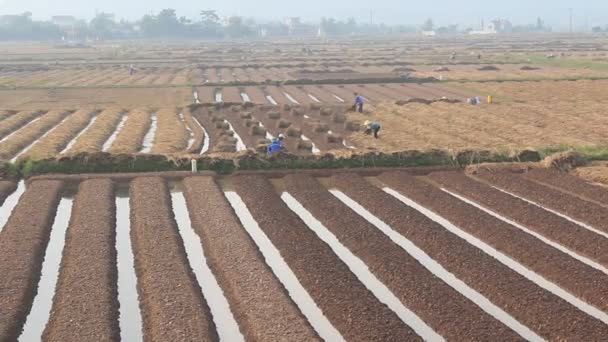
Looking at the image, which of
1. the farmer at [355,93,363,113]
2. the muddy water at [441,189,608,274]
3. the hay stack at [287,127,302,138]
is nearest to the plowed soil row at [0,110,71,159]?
the hay stack at [287,127,302,138]

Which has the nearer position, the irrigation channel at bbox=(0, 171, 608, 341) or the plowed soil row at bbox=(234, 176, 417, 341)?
the plowed soil row at bbox=(234, 176, 417, 341)

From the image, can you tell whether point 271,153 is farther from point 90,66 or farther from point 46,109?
point 90,66

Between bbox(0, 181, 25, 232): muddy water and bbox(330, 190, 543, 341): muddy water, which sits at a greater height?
bbox(0, 181, 25, 232): muddy water

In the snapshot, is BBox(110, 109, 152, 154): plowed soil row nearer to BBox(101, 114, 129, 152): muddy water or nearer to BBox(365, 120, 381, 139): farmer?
BBox(101, 114, 129, 152): muddy water

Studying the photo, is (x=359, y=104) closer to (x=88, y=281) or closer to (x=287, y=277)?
(x=287, y=277)

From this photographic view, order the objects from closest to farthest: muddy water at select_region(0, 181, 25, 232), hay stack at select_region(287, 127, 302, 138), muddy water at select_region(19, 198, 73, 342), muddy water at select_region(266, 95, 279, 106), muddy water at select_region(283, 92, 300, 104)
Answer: muddy water at select_region(19, 198, 73, 342) < muddy water at select_region(0, 181, 25, 232) < hay stack at select_region(287, 127, 302, 138) < muddy water at select_region(266, 95, 279, 106) < muddy water at select_region(283, 92, 300, 104)

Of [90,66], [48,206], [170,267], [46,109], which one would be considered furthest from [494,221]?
[90,66]
